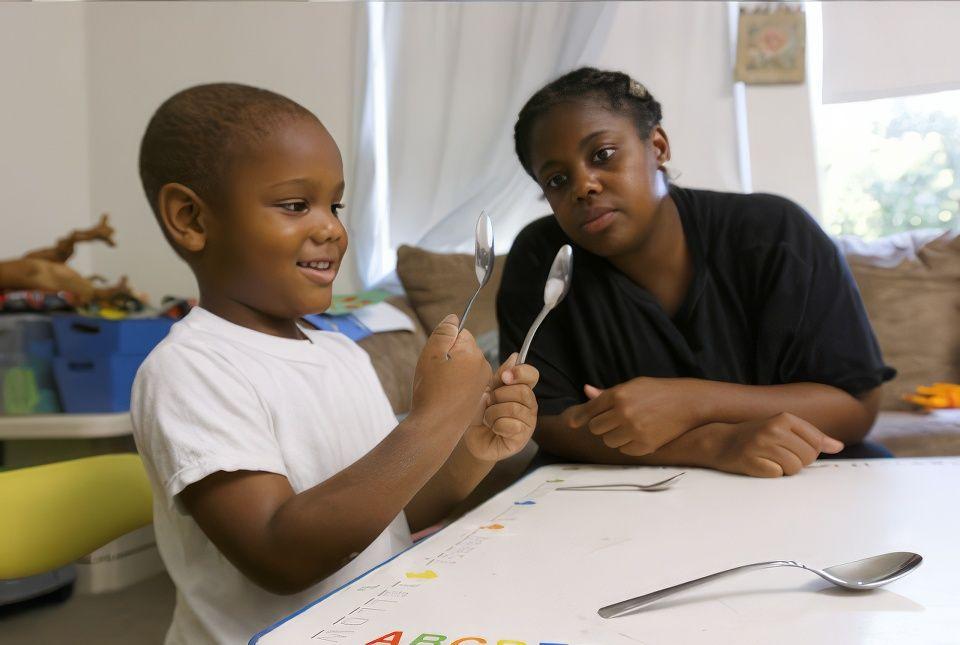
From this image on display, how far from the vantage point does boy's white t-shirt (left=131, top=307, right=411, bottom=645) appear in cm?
58

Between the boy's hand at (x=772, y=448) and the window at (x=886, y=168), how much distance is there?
1.51 meters

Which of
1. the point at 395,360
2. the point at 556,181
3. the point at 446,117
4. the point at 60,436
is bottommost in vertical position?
the point at 60,436

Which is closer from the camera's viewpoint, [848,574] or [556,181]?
[848,574]

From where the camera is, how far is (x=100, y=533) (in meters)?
0.71

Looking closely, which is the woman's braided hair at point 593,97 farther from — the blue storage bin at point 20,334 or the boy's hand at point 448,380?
the blue storage bin at point 20,334

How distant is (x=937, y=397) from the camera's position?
1941 millimetres

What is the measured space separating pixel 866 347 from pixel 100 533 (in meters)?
0.87

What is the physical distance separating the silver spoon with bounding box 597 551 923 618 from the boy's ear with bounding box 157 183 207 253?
428 millimetres

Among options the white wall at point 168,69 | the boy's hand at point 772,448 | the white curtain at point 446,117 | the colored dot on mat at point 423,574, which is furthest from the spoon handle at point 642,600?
the white wall at point 168,69

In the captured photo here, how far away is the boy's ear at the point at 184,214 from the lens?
650 mm

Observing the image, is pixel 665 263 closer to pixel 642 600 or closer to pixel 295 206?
pixel 295 206

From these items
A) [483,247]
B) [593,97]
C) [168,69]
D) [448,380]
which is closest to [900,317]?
[593,97]

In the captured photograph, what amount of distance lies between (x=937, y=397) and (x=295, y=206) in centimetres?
179

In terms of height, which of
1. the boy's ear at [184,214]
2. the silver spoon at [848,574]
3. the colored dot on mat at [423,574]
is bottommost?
the colored dot on mat at [423,574]
